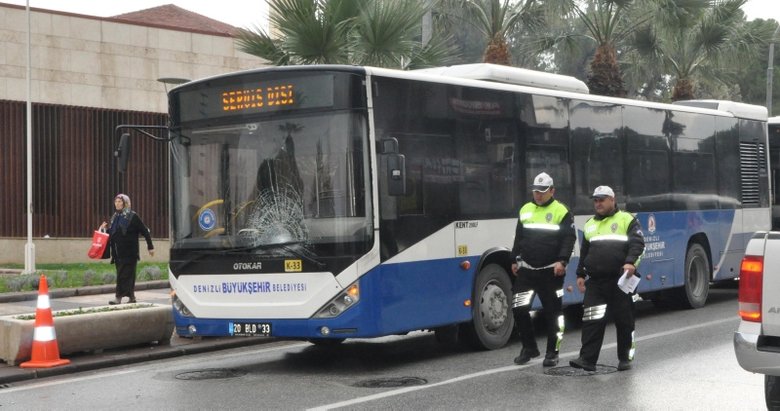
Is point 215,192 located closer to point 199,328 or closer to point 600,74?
point 199,328

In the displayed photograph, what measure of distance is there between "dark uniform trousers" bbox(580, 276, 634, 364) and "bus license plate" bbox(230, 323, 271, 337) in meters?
2.95

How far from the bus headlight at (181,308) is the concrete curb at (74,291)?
25.6 ft

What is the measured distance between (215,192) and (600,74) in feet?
55.2

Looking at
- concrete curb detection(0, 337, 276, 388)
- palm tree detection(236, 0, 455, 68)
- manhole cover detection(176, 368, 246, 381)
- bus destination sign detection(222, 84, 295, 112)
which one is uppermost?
palm tree detection(236, 0, 455, 68)

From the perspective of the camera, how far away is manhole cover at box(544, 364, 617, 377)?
10.5m

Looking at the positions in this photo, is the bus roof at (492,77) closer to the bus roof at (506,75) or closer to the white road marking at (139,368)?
the bus roof at (506,75)

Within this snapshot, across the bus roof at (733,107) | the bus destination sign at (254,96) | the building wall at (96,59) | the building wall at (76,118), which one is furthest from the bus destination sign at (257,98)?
the building wall at (96,59)

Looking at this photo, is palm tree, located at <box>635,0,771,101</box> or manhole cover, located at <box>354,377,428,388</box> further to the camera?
palm tree, located at <box>635,0,771,101</box>

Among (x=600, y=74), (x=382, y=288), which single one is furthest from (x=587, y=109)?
(x=600, y=74)

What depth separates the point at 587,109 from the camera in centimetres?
1441

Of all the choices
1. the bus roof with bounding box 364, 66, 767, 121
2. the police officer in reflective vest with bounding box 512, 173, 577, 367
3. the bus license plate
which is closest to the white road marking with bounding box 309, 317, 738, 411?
the police officer in reflective vest with bounding box 512, 173, 577, 367

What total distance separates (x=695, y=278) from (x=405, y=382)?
8.02 metres

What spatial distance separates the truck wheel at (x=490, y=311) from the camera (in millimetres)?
12203

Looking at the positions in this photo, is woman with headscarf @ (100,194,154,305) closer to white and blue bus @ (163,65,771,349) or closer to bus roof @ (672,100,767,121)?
white and blue bus @ (163,65,771,349)
